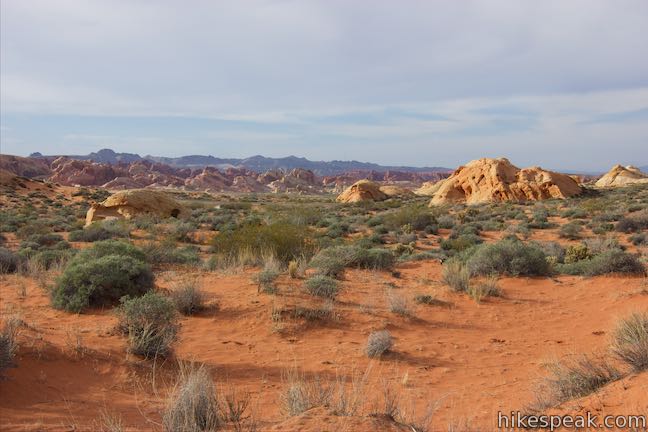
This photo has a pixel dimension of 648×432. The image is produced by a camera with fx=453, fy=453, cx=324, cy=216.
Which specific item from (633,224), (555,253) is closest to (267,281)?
(555,253)

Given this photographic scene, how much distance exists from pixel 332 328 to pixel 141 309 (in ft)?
9.67

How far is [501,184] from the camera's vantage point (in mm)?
34562

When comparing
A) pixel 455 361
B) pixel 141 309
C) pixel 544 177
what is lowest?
pixel 455 361

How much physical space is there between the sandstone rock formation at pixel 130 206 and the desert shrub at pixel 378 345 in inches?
734

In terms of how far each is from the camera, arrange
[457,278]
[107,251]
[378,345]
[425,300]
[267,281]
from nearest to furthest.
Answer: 1. [378,345]
2. [425,300]
3. [267,281]
4. [457,278]
5. [107,251]

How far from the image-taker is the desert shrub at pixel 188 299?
7.83 metres

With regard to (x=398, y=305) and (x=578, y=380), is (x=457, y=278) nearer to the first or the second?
(x=398, y=305)

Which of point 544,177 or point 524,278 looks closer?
point 524,278

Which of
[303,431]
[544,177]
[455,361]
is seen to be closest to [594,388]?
[455,361]

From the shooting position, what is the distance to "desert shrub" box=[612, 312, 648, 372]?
4.32 metres

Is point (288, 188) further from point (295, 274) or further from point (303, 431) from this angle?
point (303, 431)

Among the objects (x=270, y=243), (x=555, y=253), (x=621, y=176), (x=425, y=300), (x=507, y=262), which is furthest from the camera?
(x=621, y=176)

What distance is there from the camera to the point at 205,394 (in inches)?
131

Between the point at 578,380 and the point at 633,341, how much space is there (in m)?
0.82
